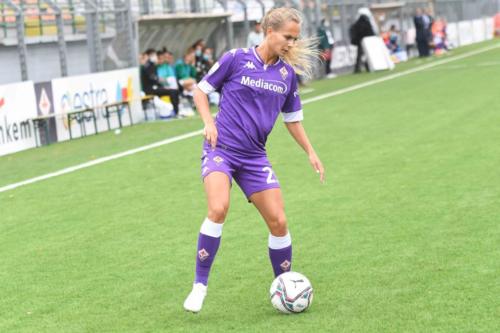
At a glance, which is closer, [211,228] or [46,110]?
[211,228]

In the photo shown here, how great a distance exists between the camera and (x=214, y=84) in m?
6.61

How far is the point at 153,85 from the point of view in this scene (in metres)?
23.8

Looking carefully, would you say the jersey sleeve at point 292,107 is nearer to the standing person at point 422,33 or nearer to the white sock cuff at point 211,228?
the white sock cuff at point 211,228

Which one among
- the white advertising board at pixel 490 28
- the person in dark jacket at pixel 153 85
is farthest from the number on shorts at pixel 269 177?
the white advertising board at pixel 490 28

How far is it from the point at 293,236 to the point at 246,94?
106 inches

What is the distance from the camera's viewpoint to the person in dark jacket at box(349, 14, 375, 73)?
3619 cm

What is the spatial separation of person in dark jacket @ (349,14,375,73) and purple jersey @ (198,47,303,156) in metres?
30.0

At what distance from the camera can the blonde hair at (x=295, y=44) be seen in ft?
20.8

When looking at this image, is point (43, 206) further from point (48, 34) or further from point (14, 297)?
point (48, 34)

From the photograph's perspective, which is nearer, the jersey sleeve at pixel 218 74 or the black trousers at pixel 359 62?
the jersey sleeve at pixel 218 74

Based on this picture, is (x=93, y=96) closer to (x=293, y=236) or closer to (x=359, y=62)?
(x=293, y=236)

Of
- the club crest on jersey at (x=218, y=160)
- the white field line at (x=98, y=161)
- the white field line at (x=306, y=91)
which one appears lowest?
the white field line at (x=306, y=91)

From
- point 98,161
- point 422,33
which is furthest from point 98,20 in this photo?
point 422,33

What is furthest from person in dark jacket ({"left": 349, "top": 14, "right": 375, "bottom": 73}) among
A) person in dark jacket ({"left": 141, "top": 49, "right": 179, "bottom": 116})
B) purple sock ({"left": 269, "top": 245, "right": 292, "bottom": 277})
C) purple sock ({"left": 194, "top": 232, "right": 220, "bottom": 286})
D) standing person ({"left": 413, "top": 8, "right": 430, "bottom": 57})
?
purple sock ({"left": 194, "top": 232, "right": 220, "bottom": 286})
